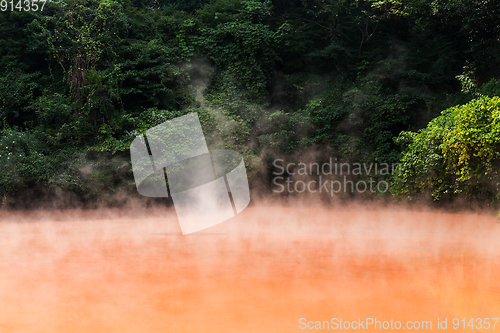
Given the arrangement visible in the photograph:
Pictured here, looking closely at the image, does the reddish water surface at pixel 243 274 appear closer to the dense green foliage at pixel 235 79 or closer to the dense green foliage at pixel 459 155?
the dense green foliage at pixel 459 155

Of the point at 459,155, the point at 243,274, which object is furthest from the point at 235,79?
the point at 243,274

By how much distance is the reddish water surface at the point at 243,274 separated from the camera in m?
3.24

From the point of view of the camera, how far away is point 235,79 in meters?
10.1

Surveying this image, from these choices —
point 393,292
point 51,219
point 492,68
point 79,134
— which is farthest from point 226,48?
point 393,292

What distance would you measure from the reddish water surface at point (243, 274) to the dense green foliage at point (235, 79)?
69.1 inches

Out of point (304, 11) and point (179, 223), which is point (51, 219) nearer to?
point (179, 223)

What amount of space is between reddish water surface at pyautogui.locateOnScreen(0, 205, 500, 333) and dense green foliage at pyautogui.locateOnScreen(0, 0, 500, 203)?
176 cm

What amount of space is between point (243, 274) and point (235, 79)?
275 inches

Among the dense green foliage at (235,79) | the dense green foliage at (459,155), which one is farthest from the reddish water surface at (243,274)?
the dense green foliage at (235,79)

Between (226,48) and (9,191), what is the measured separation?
6517mm

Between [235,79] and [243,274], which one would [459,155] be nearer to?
[243,274]

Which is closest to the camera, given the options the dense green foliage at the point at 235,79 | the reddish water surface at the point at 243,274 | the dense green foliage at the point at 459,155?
the reddish water surface at the point at 243,274

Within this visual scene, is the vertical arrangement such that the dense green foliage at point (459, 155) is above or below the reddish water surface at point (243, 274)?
above

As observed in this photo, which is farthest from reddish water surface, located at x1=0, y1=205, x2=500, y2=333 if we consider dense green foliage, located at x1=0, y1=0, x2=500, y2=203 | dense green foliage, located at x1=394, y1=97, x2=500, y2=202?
dense green foliage, located at x1=0, y1=0, x2=500, y2=203
